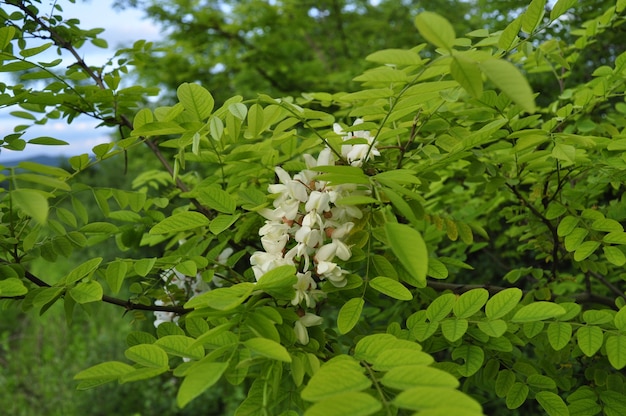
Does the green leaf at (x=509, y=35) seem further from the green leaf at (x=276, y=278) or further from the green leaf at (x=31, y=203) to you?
the green leaf at (x=31, y=203)

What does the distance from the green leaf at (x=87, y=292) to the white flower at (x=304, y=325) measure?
0.41 metres

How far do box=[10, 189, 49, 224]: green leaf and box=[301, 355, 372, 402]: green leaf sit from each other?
17.3 inches

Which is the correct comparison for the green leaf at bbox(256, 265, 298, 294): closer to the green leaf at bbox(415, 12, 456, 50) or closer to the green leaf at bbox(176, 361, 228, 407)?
the green leaf at bbox(176, 361, 228, 407)

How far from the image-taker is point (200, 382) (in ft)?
2.49

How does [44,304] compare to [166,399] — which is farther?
[166,399]

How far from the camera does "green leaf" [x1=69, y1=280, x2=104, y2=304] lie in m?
1.07

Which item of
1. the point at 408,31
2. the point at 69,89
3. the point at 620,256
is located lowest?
the point at 620,256

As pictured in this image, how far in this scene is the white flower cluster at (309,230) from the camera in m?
1.03

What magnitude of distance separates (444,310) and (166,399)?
4.26 m

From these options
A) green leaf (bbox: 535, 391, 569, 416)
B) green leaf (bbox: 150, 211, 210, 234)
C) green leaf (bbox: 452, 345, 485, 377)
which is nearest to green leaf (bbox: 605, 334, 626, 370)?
green leaf (bbox: 535, 391, 569, 416)

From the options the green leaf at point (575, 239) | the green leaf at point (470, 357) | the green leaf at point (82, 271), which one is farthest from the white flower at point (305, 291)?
A: the green leaf at point (575, 239)

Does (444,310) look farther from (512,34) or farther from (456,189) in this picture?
(456,189)

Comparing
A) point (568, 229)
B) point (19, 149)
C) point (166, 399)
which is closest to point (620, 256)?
point (568, 229)

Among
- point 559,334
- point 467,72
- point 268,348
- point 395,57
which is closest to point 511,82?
point 467,72
